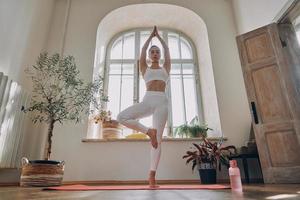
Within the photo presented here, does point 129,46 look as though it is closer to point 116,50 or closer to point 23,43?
point 116,50

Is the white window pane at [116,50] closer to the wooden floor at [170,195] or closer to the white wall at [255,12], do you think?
the white wall at [255,12]

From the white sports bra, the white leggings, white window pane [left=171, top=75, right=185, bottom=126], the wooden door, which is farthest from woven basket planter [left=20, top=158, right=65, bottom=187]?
the wooden door

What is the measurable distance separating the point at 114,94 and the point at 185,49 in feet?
5.88

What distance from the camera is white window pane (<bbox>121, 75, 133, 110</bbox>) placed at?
4044 mm

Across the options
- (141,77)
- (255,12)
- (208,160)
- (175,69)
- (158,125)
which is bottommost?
(208,160)

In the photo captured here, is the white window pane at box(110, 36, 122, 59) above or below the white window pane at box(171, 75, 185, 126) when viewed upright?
above

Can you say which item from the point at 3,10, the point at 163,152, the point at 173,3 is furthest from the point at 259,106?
the point at 3,10

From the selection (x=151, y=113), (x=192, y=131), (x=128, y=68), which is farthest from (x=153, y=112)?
(x=128, y=68)

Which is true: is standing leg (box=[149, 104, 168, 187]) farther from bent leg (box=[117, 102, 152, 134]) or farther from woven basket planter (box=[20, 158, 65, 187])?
woven basket planter (box=[20, 158, 65, 187])

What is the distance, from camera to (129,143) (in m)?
3.13

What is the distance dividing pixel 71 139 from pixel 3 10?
186 cm

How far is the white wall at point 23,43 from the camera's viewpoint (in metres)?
2.81

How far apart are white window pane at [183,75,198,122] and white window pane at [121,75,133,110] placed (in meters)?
1.02

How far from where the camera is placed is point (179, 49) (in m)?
4.64
